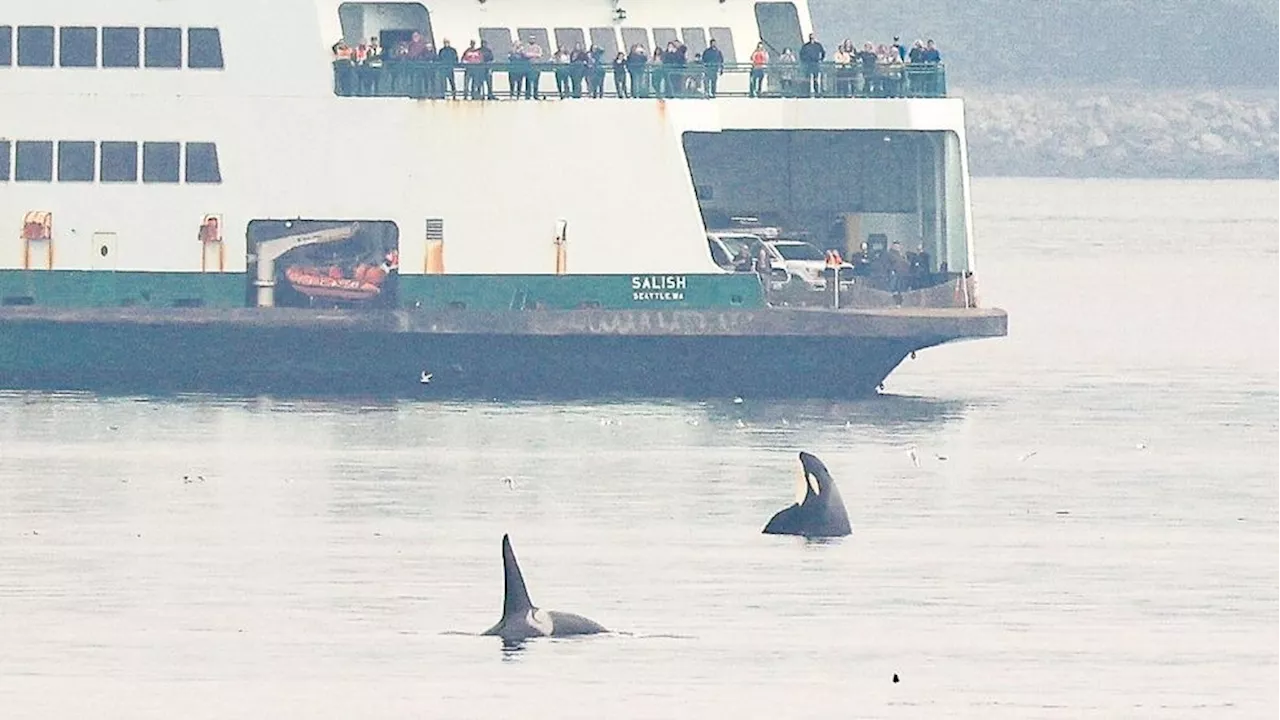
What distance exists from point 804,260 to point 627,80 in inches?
130

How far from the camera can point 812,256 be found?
56.6 m

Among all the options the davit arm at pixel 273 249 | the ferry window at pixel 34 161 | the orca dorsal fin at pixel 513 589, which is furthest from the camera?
the davit arm at pixel 273 249

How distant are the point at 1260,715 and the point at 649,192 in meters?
23.8

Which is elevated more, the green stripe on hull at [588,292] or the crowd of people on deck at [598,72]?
the crowd of people on deck at [598,72]

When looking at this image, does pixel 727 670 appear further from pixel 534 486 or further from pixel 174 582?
pixel 534 486

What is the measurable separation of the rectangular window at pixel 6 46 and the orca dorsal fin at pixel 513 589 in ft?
71.0

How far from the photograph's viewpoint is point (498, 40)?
56.1 meters

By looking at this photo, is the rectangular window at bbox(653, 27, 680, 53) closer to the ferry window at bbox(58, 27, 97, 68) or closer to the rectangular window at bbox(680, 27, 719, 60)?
the rectangular window at bbox(680, 27, 719, 60)

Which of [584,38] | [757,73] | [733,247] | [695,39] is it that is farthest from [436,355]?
[695,39]

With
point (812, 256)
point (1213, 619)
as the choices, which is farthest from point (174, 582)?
point (812, 256)

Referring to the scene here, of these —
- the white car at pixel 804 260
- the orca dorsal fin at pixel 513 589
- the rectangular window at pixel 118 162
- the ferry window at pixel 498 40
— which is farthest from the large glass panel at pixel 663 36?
the orca dorsal fin at pixel 513 589

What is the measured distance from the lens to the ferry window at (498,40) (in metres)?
56.0

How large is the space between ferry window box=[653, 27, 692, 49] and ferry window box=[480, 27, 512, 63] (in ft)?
5.98

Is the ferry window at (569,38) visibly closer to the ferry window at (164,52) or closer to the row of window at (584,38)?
the row of window at (584,38)
